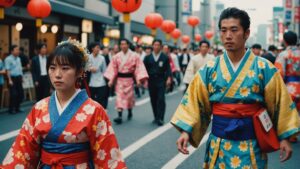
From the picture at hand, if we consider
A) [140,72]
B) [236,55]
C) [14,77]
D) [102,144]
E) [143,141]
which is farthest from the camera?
[14,77]

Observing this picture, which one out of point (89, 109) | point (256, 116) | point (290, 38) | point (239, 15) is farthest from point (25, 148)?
point (290, 38)

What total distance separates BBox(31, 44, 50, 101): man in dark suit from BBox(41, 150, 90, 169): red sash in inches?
344

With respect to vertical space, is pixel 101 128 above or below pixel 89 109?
below

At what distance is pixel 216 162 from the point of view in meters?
3.51

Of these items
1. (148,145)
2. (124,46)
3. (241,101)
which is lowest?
(148,145)

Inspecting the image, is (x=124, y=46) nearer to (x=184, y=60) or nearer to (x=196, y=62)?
(x=196, y=62)

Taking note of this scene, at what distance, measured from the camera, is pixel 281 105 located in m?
3.43

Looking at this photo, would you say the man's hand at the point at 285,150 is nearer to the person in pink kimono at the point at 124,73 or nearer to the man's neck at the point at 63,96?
the man's neck at the point at 63,96

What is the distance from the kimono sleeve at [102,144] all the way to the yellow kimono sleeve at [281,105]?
4.13 feet

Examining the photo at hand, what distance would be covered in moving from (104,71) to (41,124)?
A: 24.3 feet

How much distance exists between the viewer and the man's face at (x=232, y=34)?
3.46m

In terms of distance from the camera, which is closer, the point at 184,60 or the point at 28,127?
the point at 28,127

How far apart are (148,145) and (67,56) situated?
461cm

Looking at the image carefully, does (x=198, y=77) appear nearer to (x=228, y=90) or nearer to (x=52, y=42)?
(x=228, y=90)
